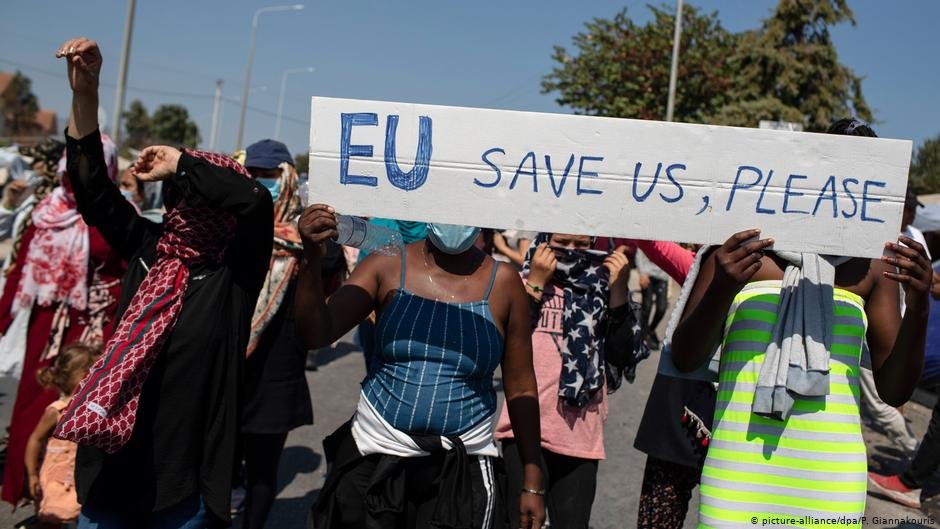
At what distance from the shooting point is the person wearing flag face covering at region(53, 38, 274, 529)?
2.62 metres

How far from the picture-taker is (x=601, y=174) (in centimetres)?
229

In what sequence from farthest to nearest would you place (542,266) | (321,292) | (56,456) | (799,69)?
(799,69) → (56,456) → (542,266) → (321,292)

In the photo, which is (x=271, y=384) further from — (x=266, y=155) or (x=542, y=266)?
(x=542, y=266)

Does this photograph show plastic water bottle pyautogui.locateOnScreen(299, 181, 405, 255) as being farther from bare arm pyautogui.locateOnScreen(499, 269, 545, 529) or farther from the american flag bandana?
the american flag bandana

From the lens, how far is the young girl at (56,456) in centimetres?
362

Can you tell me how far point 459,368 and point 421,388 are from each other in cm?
13

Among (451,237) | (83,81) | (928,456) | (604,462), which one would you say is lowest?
(604,462)

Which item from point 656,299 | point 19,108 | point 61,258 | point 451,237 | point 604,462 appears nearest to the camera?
point 451,237

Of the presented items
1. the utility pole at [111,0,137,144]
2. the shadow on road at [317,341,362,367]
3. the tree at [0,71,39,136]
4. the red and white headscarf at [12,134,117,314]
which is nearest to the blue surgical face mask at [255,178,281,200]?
the red and white headscarf at [12,134,117,314]

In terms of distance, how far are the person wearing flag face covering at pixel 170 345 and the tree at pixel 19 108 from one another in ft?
276

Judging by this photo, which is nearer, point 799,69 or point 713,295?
point 713,295

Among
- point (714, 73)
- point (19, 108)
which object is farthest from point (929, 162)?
point (19, 108)

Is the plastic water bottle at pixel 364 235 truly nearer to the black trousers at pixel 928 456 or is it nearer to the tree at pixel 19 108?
the black trousers at pixel 928 456

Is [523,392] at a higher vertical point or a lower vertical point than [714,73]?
lower
